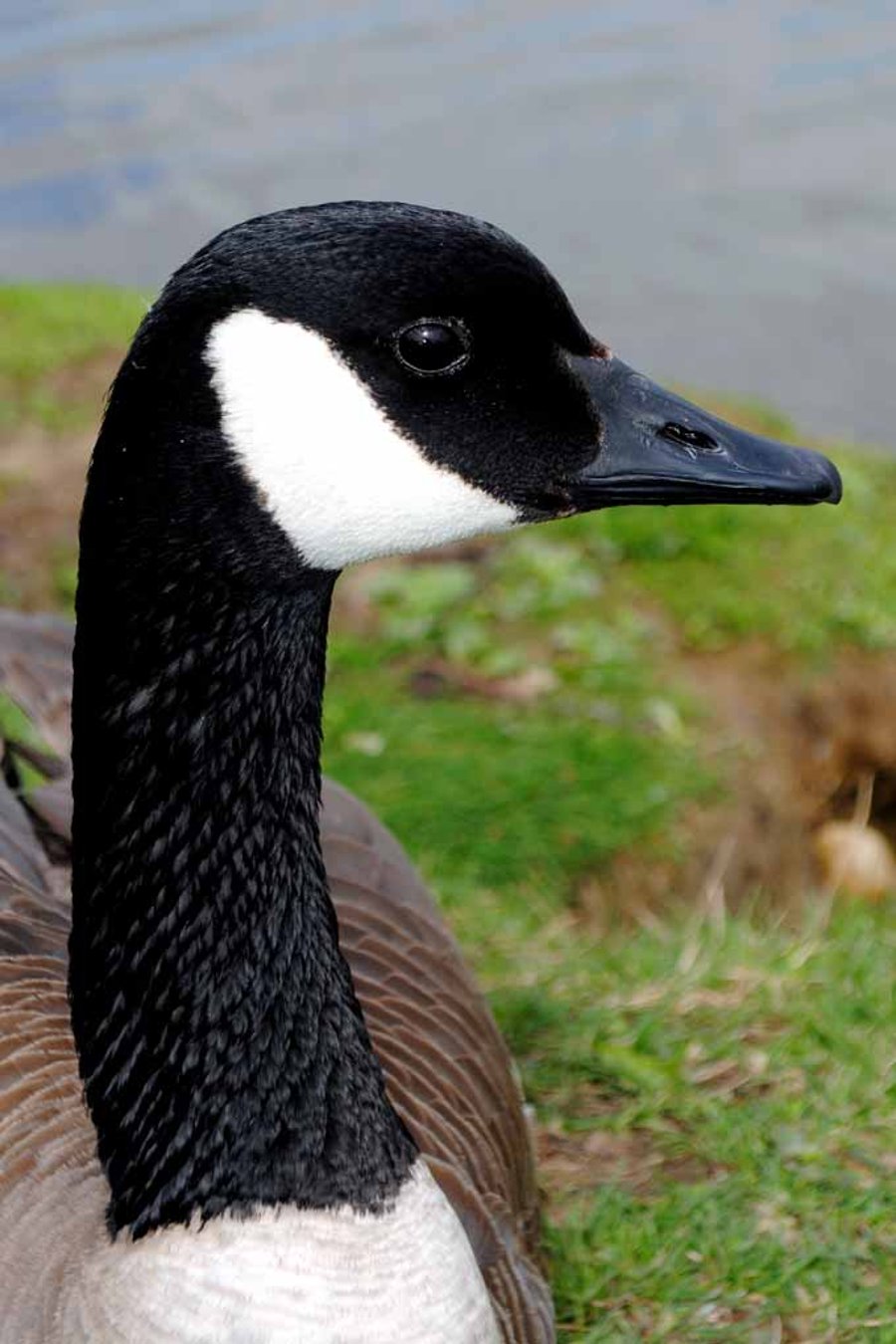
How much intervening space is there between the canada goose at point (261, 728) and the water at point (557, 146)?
6937mm

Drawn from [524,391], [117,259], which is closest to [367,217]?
[524,391]

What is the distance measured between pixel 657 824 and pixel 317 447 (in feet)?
10.0

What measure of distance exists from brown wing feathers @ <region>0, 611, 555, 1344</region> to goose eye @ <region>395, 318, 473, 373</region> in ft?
3.87

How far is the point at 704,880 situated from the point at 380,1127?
2.61 m

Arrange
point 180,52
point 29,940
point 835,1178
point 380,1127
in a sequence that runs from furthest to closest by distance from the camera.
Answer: point 180,52 → point 835,1178 → point 29,940 → point 380,1127

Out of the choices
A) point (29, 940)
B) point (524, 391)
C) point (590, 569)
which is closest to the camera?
point (524, 391)

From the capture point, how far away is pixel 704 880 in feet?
16.0

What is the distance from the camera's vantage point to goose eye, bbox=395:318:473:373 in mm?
2104

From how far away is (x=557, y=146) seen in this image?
10.6 m

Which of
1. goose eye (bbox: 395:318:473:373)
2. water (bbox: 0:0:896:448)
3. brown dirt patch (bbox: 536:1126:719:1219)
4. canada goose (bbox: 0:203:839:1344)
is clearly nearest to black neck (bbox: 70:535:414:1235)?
canada goose (bbox: 0:203:839:1344)

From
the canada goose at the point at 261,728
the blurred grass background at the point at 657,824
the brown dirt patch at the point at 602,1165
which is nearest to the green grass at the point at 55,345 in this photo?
the blurred grass background at the point at 657,824

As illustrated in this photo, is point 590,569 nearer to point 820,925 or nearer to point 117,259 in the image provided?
point 820,925

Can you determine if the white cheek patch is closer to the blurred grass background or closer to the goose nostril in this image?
the goose nostril

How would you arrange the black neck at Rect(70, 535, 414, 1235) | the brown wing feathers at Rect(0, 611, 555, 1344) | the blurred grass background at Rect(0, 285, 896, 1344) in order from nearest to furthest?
the black neck at Rect(70, 535, 414, 1235), the brown wing feathers at Rect(0, 611, 555, 1344), the blurred grass background at Rect(0, 285, 896, 1344)
